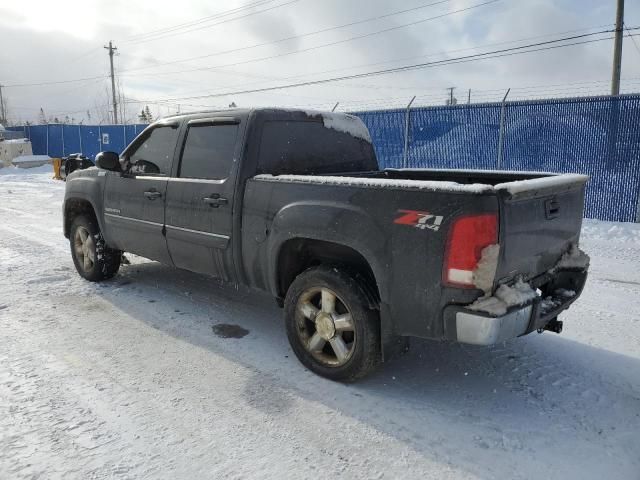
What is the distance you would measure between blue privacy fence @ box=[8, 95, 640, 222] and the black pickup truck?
7.19 m

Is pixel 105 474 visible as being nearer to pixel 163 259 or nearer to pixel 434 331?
pixel 434 331

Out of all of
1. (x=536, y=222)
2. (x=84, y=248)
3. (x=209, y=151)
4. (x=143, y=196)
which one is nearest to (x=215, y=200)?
(x=209, y=151)

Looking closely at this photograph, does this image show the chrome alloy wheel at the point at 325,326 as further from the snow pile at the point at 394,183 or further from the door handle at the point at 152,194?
the door handle at the point at 152,194

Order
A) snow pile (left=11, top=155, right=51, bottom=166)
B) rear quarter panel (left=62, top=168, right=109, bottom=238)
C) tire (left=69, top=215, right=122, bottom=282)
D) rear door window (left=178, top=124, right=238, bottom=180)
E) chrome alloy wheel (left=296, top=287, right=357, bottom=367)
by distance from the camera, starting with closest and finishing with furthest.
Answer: chrome alloy wheel (left=296, top=287, right=357, bottom=367)
rear door window (left=178, top=124, right=238, bottom=180)
rear quarter panel (left=62, top=168, right=109, bottom=238)
tire (left=69, top=215, right=122, bottom=282)
snow pile (left=11, top=155, right=51, bottom=166)

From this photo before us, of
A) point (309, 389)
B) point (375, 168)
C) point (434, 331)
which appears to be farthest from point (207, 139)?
point (434, 331)

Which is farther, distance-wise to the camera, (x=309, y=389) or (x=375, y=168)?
(x=375, y=168)

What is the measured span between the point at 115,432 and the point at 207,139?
98.7 inches

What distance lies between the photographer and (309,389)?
3385mm

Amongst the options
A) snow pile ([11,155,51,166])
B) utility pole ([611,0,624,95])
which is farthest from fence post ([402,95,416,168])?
snow pile ([11,155,51,166])

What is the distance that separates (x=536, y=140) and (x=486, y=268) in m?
A: 9.34

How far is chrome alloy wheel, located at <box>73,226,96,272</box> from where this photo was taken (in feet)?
18.9

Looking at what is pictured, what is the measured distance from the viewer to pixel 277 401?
10.6ft

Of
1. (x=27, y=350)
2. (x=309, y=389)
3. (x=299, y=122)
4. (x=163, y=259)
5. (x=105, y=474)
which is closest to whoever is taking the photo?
(x=105, y=474)

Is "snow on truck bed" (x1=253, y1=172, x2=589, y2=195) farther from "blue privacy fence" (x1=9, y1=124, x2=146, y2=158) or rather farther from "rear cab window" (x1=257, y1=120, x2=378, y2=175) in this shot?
"blue privacy fence" (x1=9, y1=124, x2=146, y2=158)
